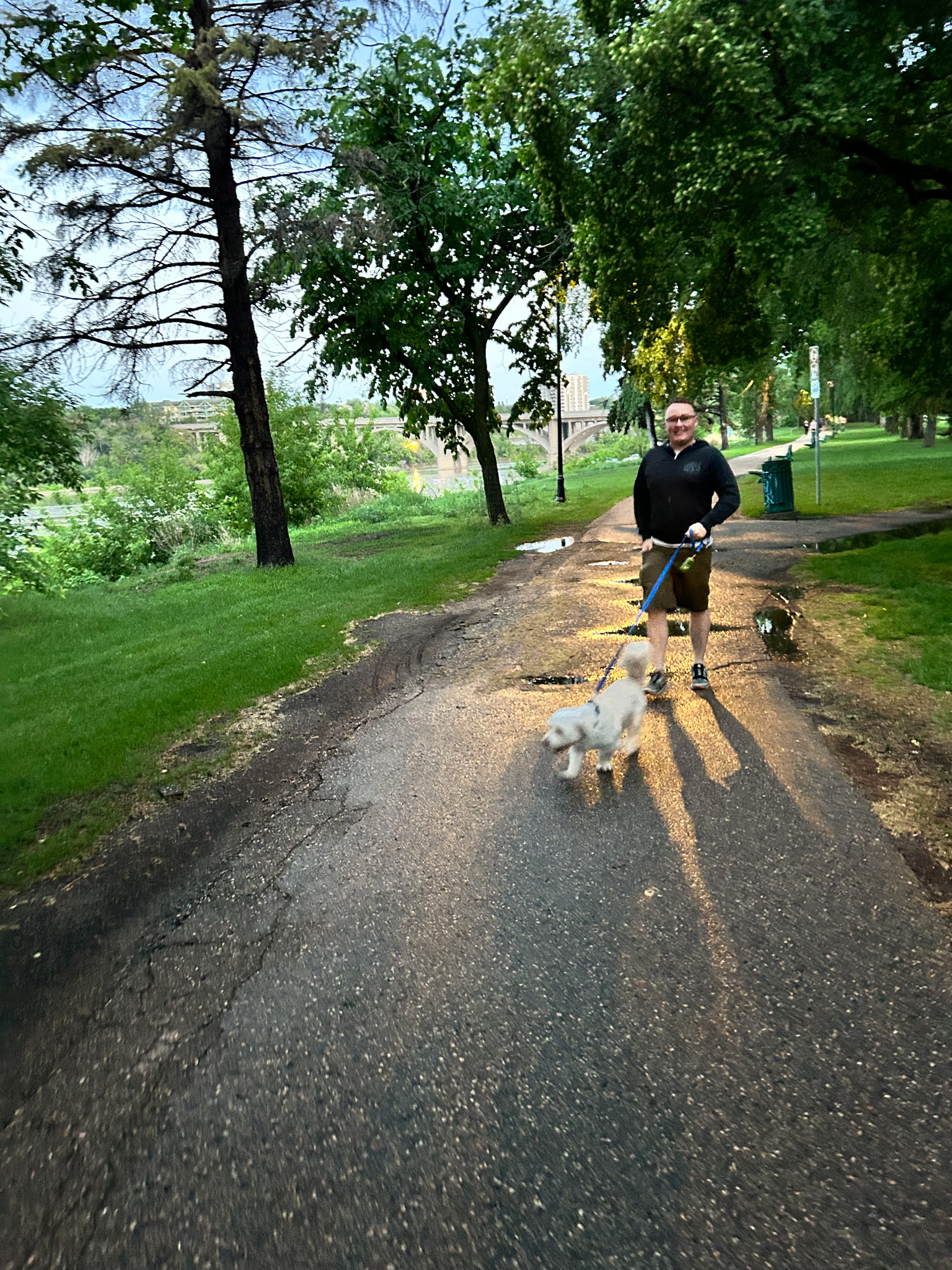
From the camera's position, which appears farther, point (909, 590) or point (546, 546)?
point (546, 546)

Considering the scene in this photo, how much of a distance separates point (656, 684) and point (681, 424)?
2.06 m

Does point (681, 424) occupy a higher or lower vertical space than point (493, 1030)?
higher

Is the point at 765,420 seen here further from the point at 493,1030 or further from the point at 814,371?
the point at 493,1030

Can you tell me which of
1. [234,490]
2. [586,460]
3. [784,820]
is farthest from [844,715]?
[586,460]

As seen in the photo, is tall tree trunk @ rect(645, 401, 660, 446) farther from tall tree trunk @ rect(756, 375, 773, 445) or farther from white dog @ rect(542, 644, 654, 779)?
white dog @ rect(542, 644, 654, 779)

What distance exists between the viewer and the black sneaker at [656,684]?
19.6ft

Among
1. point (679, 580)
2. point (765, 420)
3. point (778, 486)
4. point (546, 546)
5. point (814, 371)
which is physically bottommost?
point (546, 546)

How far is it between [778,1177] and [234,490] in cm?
2487

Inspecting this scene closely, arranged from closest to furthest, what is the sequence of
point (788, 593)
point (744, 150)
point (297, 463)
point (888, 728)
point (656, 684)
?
point (888, 728) < point (656, 684) < point (744, 150) < point (788, 593) < point (297, 463)

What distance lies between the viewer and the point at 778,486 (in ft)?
53.8

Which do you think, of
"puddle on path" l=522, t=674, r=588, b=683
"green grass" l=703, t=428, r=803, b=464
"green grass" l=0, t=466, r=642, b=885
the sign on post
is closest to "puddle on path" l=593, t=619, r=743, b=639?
"puddle on path" l=522, t=674, r=588, b=683

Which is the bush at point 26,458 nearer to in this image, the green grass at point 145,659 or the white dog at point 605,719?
the green grass at point 145,659

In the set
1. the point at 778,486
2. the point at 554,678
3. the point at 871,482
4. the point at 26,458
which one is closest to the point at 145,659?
the point at 26,458

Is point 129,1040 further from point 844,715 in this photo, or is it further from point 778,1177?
point 844,715
